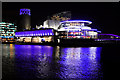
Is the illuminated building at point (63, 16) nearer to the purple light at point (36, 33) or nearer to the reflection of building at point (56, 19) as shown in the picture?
the reflection of building at point (56, 19)

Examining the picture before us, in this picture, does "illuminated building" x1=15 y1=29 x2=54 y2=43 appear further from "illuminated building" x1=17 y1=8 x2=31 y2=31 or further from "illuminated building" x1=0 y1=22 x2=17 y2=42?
"illuminated building" x1=17 y1=8 x2=31 y2=31

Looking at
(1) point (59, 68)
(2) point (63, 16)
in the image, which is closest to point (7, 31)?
(2) point (63, 16)

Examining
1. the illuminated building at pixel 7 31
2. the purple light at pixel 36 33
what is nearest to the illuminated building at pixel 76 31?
the purple light at pixel 36 33

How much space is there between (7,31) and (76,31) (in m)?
104

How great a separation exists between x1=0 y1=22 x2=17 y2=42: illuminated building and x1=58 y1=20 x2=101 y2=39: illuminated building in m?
87.8

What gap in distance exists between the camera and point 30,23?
175 m

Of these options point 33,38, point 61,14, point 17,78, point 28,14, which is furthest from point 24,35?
point 17,78

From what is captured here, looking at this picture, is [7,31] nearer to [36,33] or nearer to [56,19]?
[36,33]

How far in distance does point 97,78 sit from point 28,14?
16941cm

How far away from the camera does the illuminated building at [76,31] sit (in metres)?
92.3

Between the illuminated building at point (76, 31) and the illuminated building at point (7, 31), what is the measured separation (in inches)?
3455

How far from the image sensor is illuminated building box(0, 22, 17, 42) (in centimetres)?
16662

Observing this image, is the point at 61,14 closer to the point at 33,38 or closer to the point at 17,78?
the point at 33,38

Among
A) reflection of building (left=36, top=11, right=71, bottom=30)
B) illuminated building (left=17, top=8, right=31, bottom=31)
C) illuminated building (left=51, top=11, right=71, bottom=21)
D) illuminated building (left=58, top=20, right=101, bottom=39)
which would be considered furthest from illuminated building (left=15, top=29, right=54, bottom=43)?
illuminated building (left=17, top=8, right=31, bottom=31)
